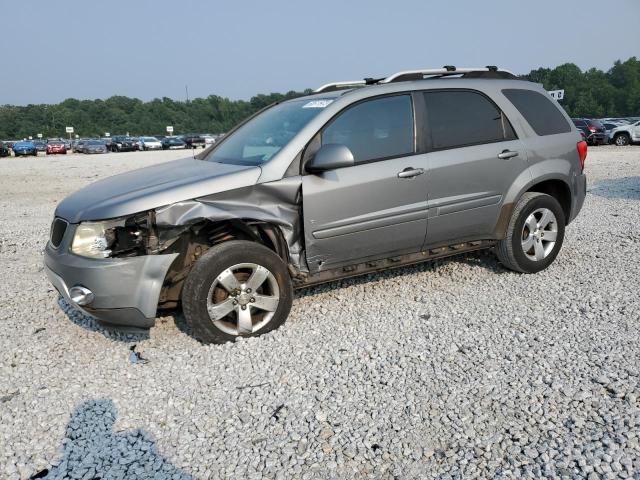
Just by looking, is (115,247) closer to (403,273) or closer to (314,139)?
(314,139)

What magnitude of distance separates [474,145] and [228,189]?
2249 mm

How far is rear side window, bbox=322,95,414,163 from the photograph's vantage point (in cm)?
422

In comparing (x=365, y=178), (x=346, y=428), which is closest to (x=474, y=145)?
(x=365, y=178)

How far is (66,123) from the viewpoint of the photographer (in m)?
114

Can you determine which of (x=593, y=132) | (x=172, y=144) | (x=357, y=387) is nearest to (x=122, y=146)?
(x=172, y=144)

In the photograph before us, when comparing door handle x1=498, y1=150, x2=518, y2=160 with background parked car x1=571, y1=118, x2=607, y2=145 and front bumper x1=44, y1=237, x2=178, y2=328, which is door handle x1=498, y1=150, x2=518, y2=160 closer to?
front bumper x1=44, y1=237, x2=178, y2=328

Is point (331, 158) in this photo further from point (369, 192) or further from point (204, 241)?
point (204, 241)

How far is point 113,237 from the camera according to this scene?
365 cm

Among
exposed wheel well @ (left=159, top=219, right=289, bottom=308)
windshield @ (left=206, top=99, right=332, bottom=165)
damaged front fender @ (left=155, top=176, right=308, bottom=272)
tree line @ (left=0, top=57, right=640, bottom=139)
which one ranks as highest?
tree line @ (left=0, top=57, right=640, bottom=139)

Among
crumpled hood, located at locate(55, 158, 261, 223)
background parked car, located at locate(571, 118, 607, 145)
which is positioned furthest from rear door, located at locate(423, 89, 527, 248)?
background parked car, located at locate(571, 118, 607, 145)

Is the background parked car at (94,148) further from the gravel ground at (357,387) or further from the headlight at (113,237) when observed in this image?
the headlight at (113,237)

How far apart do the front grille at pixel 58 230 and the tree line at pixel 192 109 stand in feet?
288

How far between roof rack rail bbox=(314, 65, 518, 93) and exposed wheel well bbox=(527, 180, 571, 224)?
110 cm

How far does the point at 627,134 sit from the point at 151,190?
3049 cm
